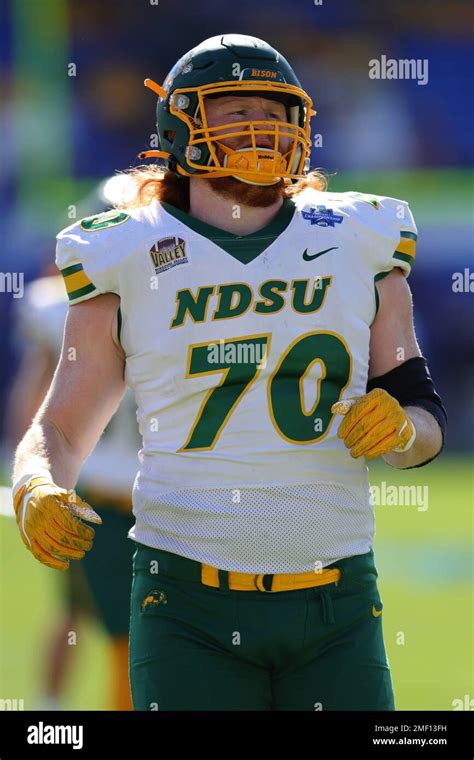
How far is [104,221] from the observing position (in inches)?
77.9

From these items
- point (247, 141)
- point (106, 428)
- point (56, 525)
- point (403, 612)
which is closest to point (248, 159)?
point (247, 141)

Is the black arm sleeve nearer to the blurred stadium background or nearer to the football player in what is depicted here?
the football player

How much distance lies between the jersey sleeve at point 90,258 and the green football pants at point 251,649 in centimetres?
44

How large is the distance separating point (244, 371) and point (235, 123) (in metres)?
0.43

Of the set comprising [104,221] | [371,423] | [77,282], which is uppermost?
[104,221]

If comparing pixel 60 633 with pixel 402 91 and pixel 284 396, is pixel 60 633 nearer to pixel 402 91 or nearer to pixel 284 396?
pixel 284 396

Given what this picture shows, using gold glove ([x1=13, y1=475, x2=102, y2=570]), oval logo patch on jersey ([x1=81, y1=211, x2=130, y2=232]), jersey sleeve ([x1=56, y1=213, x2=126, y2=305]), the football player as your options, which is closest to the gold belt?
the football player

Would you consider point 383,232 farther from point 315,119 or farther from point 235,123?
point 315,119

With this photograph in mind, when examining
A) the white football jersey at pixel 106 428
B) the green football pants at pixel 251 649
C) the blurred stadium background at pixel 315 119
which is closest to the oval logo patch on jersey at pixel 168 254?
the green football pants at pixel 251 649

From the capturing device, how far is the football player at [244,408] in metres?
1.77

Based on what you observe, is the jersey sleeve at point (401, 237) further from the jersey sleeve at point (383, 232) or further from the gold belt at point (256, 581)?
the gold belt at point (256, 581)

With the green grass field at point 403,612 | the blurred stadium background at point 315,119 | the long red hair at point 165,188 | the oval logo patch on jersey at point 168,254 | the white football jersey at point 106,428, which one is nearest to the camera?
the oval logo patch on jersey at point 168,254

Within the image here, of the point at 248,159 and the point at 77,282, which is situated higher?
the point at 248,159
